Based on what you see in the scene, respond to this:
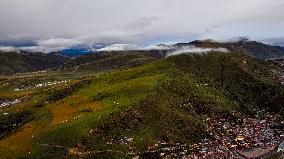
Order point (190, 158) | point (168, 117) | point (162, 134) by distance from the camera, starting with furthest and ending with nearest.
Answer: point (168, 117), point (162, 134), point (190, 158)

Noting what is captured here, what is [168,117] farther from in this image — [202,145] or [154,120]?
[202,145]

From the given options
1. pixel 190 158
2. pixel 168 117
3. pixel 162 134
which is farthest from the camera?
pixel 168 117

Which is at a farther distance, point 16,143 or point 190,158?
point 16,143

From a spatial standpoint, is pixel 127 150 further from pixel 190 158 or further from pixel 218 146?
pixel 218 146

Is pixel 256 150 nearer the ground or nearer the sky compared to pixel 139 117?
nearer the ground

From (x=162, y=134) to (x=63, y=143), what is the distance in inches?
1493

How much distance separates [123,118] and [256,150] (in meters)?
53.9

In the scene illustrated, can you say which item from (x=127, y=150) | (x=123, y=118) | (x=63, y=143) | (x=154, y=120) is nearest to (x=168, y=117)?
(x=154, y=120)

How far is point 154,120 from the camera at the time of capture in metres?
192

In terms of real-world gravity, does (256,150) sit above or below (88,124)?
below

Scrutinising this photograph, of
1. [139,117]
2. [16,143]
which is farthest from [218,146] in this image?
[16,143]

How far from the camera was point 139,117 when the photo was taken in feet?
634

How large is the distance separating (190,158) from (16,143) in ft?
227

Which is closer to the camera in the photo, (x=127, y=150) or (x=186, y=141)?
(x=127, y=150)
